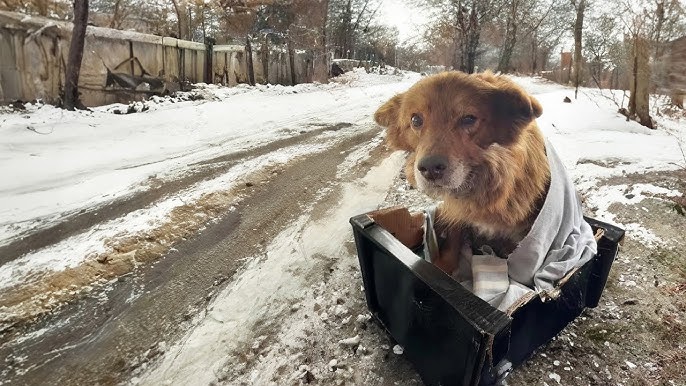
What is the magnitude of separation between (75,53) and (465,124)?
27.5 feet

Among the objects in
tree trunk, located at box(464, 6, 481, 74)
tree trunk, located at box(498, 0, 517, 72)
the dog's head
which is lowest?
the dog's head

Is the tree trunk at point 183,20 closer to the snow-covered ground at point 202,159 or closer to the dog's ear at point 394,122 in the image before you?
the snow-covered ground at point 202,159

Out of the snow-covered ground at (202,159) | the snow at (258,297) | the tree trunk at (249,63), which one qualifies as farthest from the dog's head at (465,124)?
the tree trunk at (249,63)

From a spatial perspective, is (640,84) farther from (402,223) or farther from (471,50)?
(402,223)

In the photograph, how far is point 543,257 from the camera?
146 centimetres

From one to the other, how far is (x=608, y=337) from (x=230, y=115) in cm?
765

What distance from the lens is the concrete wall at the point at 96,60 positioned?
6.77m

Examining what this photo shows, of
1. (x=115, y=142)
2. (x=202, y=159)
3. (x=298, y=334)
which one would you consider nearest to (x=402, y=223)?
(x=298, y=334)

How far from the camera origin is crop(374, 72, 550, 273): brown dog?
1213 millimetres

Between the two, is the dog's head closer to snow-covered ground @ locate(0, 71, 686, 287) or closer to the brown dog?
the brown dog

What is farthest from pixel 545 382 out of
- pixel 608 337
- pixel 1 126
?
pixel 1 126

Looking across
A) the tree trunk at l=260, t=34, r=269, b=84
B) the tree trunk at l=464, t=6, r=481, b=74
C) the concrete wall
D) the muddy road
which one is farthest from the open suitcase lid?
the tree trunk at l=260, t=34, r=269, b=84

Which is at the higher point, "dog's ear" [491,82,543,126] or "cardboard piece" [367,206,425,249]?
"dog's ear" [491,82,543,126]

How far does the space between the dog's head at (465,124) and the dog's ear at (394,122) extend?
0.88ft
